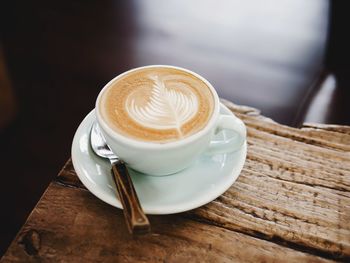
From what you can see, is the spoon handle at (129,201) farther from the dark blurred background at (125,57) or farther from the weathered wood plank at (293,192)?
the dark blurred background at (125,57)

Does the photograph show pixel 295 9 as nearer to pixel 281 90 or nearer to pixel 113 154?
pixel 281 90

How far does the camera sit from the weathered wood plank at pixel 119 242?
1.75 feet

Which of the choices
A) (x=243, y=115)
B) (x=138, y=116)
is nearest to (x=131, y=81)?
(x=138, y=116)

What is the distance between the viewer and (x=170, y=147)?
532mm

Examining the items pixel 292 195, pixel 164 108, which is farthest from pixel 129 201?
pixel 292 195

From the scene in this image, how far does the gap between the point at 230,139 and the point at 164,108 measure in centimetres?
13

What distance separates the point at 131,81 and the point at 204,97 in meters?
0.13

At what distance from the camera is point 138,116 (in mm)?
582

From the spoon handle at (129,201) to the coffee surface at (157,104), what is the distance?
0.20 ft

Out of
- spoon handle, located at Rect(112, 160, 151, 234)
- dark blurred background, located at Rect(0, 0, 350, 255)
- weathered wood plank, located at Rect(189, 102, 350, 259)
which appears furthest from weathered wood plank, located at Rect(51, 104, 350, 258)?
dark blurred background, located at Rect(0, 0, 350, 255)

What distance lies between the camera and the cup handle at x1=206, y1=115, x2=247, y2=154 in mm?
600

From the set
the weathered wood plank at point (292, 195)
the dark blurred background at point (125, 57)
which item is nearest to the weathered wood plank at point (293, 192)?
the weathered wood plank at point (292, 195)

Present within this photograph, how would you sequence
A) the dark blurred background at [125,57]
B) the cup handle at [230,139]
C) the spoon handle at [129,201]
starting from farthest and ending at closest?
the dark blurred background at [125,57], the cup handle at [230,139], the spoon handle at [129,201]

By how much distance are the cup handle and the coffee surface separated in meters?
0.03
